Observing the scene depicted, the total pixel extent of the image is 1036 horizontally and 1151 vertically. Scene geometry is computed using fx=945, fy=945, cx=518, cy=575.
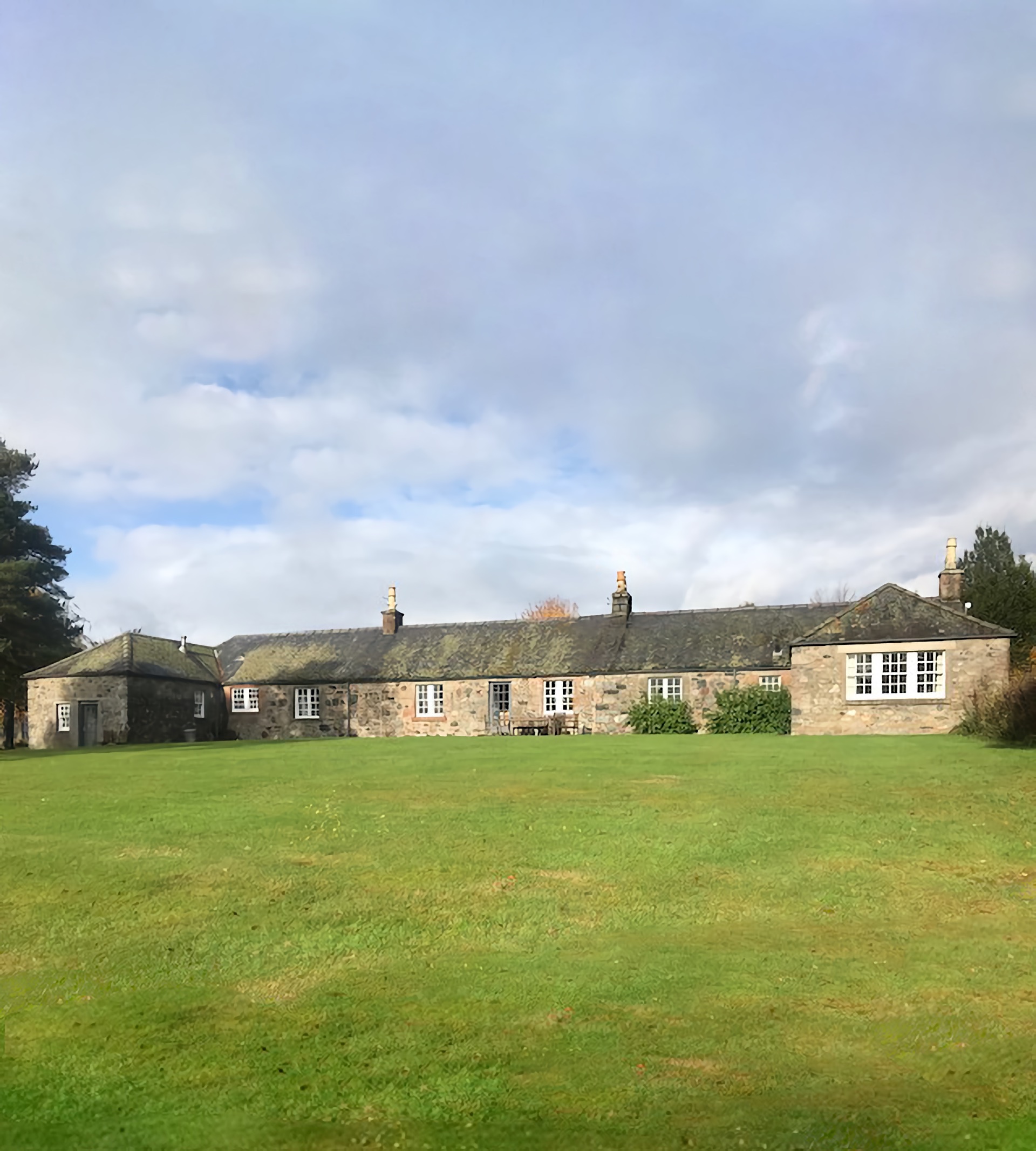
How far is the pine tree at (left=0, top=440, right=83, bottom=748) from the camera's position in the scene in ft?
140

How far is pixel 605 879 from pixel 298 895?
304 centimetres

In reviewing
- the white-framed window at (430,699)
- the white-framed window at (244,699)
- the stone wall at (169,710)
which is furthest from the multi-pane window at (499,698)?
the stone wall at (169,710)

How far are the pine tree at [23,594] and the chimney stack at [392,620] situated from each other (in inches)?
609

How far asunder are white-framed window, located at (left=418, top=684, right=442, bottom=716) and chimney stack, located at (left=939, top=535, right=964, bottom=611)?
21.8m

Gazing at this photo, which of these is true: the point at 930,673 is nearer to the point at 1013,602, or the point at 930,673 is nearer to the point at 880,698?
the point at 880,698

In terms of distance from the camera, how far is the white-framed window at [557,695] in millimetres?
41438

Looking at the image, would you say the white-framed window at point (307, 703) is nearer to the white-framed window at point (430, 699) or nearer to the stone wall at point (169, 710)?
the stone wall at point (169, 710)

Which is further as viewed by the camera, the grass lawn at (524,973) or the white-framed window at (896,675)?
the white-framed window at (896,675)

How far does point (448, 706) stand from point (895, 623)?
19472 mm

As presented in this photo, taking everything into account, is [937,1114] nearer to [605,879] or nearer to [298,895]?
[605,879]

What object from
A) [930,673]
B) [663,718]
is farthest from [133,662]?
[930,673]

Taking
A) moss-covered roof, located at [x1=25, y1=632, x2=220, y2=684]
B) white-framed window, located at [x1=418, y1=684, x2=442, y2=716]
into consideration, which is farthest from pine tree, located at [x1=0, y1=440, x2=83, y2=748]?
white-framed window, located at [x1=418, y1=684, x2=442, y2=716]

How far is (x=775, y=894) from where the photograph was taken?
9.09 metres

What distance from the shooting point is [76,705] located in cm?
4138
